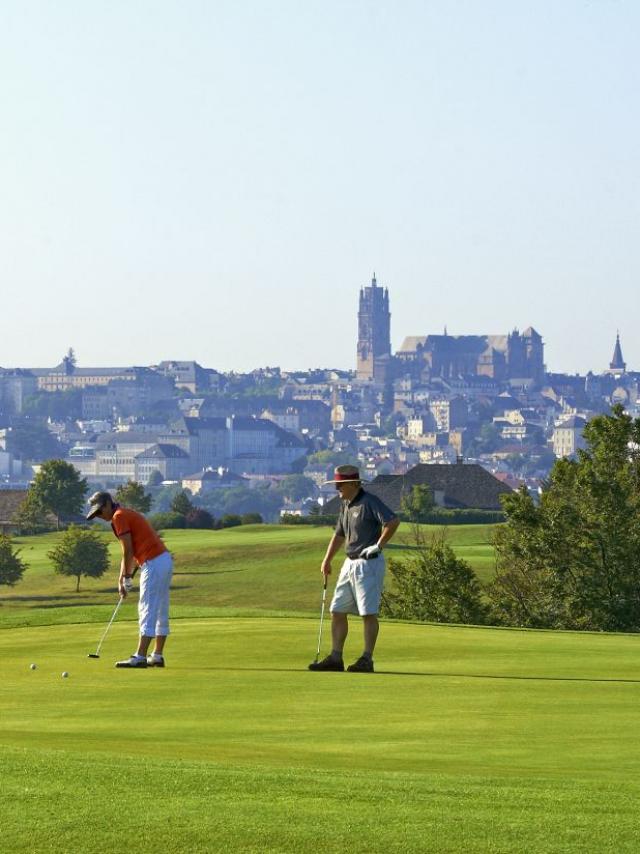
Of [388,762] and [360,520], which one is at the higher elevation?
[360,520]

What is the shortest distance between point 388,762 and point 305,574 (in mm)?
51482

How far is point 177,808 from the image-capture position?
22.0 feet

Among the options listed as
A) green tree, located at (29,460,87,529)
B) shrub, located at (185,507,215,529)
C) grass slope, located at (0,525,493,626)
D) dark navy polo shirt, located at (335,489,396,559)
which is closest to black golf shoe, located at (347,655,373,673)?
dark navy polo shirt, located at (335,489,396,559)

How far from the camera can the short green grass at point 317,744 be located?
639 cm

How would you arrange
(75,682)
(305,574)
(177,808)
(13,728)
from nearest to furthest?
(177,808)
(13,728)
(75,682)
(305,574)

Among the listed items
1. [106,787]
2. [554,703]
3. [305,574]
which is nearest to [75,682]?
[554,703]

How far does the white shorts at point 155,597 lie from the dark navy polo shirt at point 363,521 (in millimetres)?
1284

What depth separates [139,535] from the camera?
1335 centimetres

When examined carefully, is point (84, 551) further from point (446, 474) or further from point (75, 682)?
point (75, 682)

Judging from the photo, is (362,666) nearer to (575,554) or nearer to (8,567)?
(575,554)

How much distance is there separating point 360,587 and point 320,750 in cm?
437

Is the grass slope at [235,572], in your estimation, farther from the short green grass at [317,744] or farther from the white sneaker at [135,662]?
the white sneaker at [135,662]

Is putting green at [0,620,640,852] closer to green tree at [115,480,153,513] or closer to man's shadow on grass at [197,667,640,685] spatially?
man's shadow on grass at [197,667,640,685]

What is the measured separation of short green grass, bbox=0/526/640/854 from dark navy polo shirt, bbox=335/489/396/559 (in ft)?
2.90
